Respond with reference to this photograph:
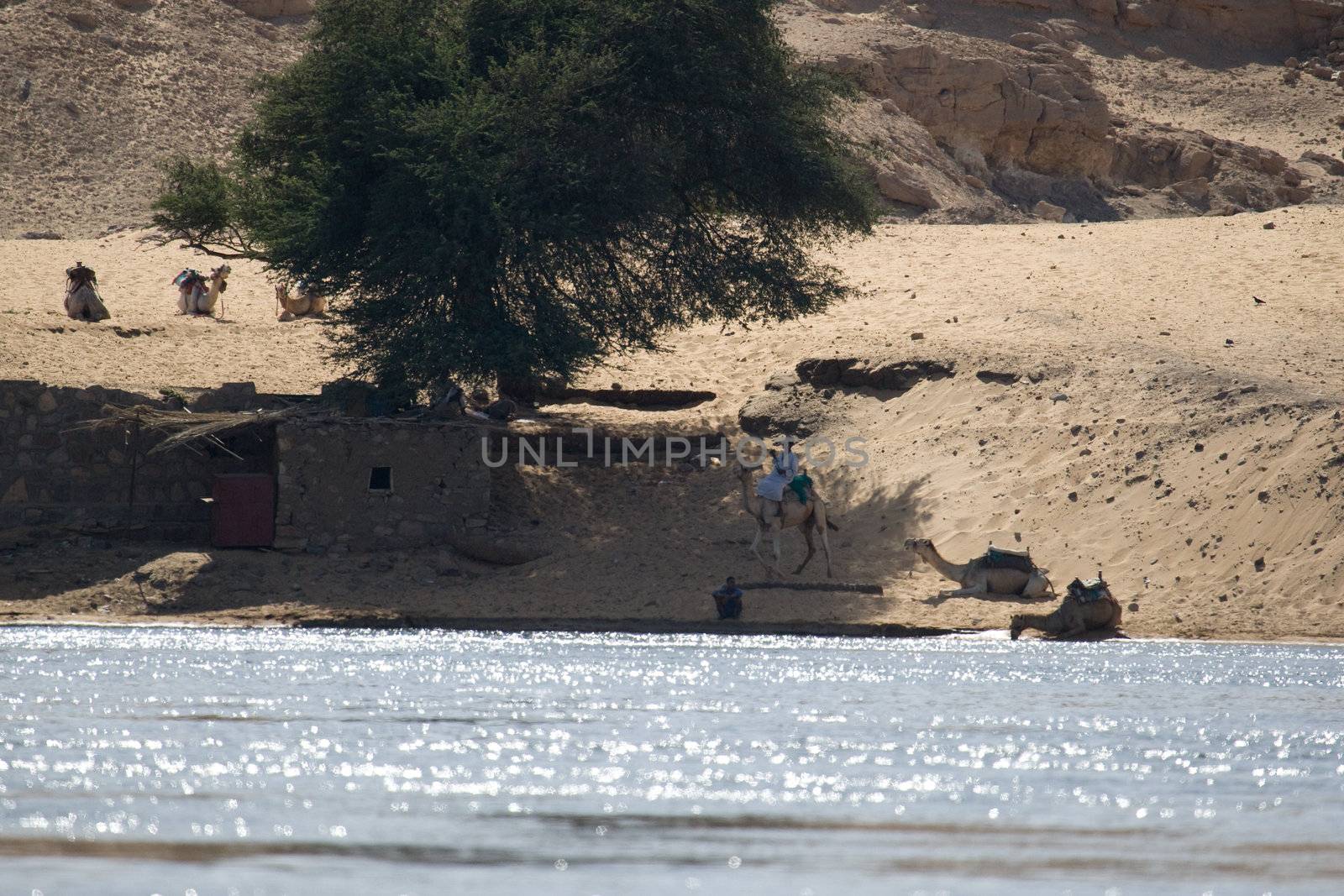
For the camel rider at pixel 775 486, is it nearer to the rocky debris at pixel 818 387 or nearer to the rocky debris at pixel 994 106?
the rocky debris at pixel 818 387

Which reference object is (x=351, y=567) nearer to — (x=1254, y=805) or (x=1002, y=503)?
(x=1002, y=503)

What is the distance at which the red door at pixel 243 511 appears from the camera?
2178 cm

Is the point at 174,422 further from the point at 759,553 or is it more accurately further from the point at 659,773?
the point at 659,773

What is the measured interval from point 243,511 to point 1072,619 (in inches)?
389

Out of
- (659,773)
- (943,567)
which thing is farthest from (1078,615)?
(659,773)

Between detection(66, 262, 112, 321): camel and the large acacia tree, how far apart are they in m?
5.46

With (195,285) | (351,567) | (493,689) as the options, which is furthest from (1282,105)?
(493,689)

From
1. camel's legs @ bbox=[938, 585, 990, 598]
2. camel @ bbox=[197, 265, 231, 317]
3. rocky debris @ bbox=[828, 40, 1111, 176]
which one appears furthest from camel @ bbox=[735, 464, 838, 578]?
rocky debris @ bbox=[828, 40, 1111, 176]

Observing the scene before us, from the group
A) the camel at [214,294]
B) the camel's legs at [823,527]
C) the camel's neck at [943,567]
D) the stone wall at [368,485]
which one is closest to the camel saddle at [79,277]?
the camel at [214,294]

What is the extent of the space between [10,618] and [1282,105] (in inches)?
2230

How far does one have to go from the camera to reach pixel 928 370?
1053 inches

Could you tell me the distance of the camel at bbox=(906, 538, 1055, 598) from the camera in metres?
21.0

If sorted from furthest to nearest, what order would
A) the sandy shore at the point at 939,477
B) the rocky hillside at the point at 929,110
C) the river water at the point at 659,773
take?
the rocky hillside at the point at 929,110
the sandy shore at the point at 939,477
the river water at the point at 659,773

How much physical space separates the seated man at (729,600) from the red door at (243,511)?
18.4ft
